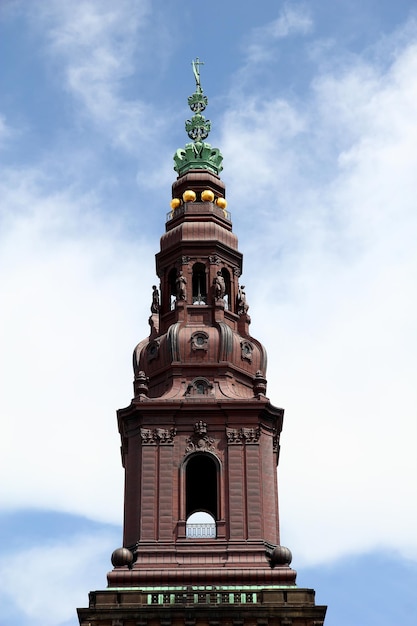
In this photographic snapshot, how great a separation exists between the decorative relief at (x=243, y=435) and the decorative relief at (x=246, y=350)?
5519mm

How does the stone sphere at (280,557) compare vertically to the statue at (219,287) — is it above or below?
below

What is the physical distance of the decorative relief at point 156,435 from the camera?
7444 cm

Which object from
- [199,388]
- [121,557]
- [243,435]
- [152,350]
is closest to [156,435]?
[199,388]

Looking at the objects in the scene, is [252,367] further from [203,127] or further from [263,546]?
[203,127]

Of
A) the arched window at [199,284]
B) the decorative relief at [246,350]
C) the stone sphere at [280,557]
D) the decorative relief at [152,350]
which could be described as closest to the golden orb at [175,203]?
the arched window at [199,284]

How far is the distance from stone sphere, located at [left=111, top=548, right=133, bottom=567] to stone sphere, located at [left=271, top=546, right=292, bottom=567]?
23.7 feet

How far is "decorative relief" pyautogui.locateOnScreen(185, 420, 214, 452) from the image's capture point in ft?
244

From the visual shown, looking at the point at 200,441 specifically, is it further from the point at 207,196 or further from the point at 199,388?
the point at 207,196

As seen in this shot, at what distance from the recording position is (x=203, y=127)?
9100cm

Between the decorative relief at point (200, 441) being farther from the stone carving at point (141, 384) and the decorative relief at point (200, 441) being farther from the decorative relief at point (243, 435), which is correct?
the stone carving at point (141, 384)

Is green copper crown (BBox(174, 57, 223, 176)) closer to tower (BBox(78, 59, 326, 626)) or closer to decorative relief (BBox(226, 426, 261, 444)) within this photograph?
tower (BBox(78, 59, 326, 626))

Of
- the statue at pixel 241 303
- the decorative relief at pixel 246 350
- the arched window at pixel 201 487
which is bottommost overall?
the arched window at pixel 201 487

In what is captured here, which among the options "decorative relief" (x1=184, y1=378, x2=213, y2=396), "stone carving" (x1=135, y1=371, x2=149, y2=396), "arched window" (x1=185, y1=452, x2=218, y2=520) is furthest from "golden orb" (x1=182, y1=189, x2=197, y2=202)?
"arched window" (x1=185, y1=452, x2=218, y2=520)

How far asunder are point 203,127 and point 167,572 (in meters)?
32.9
